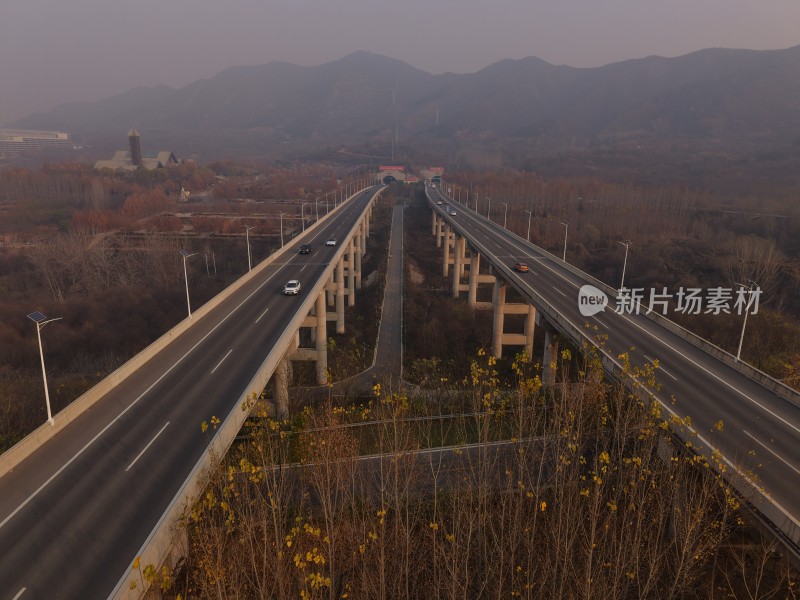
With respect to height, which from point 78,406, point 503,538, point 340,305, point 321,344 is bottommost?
point 340,305

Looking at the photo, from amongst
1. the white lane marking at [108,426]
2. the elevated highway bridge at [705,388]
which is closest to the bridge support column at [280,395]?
the white lane marking at [108,426]

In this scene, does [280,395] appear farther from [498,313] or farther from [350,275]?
[350,275]

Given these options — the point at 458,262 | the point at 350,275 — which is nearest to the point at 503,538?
the point at 350,275

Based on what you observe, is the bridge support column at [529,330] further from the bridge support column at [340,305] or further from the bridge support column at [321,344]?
the bridge support column at [340,305]

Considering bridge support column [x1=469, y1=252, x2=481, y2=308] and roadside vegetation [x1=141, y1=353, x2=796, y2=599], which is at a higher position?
roadside vegetation [x1=141, y1=353, x2=796, y2=599]

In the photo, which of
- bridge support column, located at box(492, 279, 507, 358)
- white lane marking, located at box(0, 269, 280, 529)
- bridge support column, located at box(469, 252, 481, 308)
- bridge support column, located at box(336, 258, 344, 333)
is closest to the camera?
white lane marking, located at box(0, 269, 280, 529)

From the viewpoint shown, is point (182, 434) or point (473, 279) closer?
point (182, 434)

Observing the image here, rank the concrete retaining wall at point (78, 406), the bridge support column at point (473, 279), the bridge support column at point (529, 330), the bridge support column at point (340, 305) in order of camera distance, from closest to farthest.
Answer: the concrete retaining wall at point (78, 406) → the bridge support column at point (529, 330) → the bridge support column at point (340, 305) → the bridge support column at point (473, 279)

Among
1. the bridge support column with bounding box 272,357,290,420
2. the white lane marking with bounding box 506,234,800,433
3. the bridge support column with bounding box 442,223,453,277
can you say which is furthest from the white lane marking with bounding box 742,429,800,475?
the bridge support column with bounding box 442,223,453,277

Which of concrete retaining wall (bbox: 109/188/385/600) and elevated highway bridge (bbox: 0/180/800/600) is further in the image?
elevated highway bridge (bbox: 0/180/800/600)

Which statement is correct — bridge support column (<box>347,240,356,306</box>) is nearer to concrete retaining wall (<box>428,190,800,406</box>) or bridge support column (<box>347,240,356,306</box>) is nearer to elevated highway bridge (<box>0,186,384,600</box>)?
elevated highway bridge (<box>0,186,384,600</box>)

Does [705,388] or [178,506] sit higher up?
[178,506]

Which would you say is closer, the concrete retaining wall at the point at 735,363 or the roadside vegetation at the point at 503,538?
the roadside vegetation at the point at 503,538
